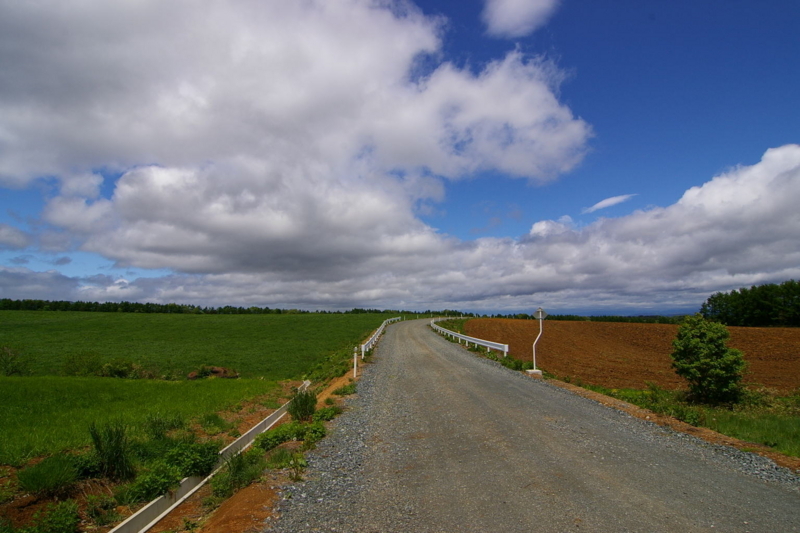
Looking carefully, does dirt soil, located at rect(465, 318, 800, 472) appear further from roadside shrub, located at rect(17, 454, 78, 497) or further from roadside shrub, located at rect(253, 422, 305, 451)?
roadside shrub, located at rect(17, 454, 78, 497)

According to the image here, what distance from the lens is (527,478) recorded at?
21.9 ft

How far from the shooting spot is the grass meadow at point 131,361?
11992mm

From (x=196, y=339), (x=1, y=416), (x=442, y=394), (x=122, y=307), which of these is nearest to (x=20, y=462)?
(x=1, y=416)

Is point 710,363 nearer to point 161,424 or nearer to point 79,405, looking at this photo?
point 161,424

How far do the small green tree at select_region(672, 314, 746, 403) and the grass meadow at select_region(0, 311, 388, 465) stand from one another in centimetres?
1625

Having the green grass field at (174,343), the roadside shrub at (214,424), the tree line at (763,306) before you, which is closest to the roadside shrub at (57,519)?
the roadside shrub at (214,424)

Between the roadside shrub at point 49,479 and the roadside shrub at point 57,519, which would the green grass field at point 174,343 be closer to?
the roadside shrub at point 49,479

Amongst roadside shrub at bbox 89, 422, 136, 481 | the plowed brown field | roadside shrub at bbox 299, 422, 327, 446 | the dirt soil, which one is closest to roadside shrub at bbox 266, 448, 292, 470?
roadside shrub at bbox 299, 422, 327, 446

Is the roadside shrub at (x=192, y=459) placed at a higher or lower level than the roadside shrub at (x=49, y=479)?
lower

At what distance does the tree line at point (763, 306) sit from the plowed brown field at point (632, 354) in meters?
16.1

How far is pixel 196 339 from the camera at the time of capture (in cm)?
5116

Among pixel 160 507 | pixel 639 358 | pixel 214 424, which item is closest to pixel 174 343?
pixel 214 424

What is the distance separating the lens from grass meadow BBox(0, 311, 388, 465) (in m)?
12.0

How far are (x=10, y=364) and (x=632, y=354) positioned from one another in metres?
42.7
